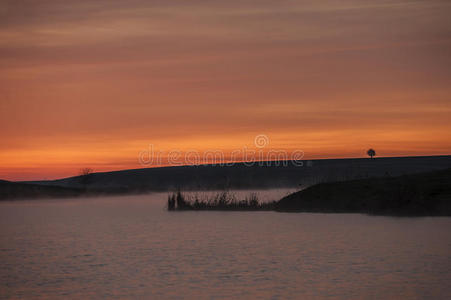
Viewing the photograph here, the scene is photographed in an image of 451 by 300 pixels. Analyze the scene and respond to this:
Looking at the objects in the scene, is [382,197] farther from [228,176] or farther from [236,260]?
[228,176]

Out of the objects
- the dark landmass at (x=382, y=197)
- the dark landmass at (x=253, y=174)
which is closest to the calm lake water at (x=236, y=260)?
the dark landmass at (x=382, y=197)

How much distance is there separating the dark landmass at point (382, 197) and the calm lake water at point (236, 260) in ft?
6.71

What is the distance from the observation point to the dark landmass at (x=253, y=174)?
3878 inches

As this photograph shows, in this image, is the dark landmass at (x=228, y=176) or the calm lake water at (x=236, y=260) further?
the dark landmass at (x=228, y=176)

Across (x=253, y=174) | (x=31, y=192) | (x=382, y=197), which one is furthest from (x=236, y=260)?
(x=253, y=174)

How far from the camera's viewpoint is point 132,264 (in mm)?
22172

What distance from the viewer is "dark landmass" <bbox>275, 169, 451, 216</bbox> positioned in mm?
37094

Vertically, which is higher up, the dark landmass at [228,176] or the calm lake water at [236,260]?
the dark landmass at [228,176]

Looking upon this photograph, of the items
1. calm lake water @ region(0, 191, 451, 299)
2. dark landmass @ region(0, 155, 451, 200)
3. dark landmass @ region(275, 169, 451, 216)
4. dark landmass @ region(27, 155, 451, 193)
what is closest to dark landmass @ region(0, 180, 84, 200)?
dark landmass @ region(0, 155, 451, 200)

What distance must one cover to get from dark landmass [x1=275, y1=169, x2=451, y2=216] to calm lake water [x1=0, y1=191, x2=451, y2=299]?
2046 millimetres

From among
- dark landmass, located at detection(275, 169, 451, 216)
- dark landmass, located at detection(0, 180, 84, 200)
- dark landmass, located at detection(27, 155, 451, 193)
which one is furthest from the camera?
dark landmass, located at detection(27, 155, 451, 193)

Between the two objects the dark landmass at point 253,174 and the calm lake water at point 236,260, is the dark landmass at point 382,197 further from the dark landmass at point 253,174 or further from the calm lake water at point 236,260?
the dark landmass at point 253,174

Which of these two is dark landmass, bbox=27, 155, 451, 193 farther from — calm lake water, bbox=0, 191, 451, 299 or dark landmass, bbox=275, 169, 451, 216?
calm lake water, bbox=0, 191, 451, 299

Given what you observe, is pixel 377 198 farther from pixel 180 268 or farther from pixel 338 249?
pixel 180 268
